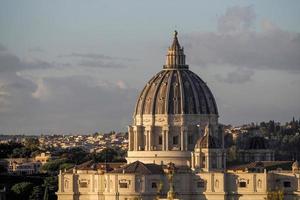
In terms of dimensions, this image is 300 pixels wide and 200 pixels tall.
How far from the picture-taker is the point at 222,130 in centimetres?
16050

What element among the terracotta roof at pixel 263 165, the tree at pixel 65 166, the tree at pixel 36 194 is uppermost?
the tree at pixel 65 166

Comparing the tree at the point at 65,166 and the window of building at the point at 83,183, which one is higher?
the tree at the point at 65,166

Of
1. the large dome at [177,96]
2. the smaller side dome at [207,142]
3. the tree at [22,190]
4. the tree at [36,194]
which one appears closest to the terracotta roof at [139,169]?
the smaller side dome at [207,142]

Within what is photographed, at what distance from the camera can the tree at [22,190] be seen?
164500 millimetres

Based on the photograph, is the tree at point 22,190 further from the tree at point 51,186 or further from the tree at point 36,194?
the tree at point 51,186

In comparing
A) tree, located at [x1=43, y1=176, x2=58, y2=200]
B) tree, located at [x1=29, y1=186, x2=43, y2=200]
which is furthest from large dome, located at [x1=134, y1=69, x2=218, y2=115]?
tree, located at [x1=29, y1=186, x2=43, y2=200]

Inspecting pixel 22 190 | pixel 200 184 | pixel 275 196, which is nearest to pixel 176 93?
pixel 200 184

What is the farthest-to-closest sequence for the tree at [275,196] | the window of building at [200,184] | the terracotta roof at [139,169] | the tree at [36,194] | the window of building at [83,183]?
the tree at [36,194], the window of building at [83,183], the window of building at [200,184], the terracotta roof at [139,169], the tree at [275,196]

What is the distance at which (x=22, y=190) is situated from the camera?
543 ft

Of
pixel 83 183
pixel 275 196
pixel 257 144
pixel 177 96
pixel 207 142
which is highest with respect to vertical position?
pixel 177 96

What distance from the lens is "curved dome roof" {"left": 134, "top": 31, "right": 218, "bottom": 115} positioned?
6201 inches

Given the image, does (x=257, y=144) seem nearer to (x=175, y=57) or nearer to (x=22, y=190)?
(x=175, y=57)

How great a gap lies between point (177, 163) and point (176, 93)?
8463mm

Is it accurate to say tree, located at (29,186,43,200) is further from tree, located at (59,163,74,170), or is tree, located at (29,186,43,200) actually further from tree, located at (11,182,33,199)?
tree, located at (59,163,74,170)
